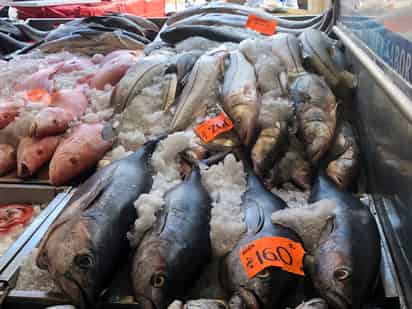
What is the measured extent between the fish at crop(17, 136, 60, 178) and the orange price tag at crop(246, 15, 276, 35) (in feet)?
5.07

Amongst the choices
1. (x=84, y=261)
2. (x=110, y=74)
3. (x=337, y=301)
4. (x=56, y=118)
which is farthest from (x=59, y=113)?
(x=337, y=301)

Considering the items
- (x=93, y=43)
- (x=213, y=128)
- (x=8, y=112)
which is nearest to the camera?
(x=213, y=128)

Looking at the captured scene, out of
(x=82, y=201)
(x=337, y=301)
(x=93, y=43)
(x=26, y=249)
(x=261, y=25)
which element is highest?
(x=261, y=25)

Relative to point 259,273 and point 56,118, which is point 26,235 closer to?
point 56,118

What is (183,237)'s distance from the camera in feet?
4.42

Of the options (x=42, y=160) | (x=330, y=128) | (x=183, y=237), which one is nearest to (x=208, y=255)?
(x=183, y=237)

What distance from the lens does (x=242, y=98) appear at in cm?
202

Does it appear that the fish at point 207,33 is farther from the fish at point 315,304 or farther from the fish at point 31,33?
the fish at point 315,304

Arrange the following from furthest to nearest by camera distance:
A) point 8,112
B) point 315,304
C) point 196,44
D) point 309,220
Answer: point 196,44, point 8,112, point 309,220, point 315,304

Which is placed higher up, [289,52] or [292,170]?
[289,52]

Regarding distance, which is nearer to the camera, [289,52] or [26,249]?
[26,249]

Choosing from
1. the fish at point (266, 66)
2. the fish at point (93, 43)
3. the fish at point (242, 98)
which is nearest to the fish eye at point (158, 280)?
the fish at point (242, 98)

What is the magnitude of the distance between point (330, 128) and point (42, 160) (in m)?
1.23

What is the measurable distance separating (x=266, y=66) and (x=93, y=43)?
5.73 feet
